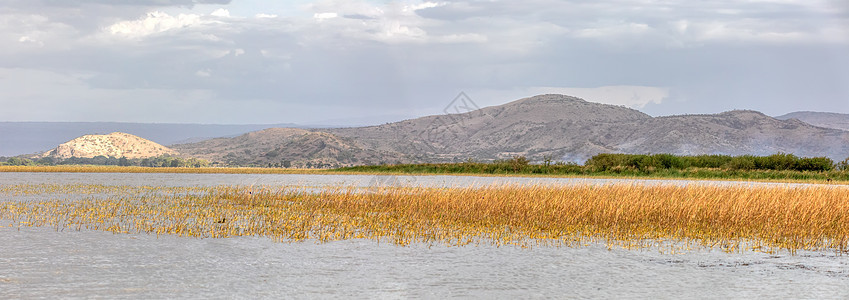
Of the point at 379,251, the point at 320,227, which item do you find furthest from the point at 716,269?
the point at 320,227

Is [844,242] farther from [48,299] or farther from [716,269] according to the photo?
[48,299]

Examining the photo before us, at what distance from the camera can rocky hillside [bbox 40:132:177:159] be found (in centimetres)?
17700

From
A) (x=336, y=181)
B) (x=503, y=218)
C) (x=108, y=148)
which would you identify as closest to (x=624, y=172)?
(x=336, y=181)

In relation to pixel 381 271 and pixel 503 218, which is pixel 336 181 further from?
pixel 381 271

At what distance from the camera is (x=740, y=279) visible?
15.2m

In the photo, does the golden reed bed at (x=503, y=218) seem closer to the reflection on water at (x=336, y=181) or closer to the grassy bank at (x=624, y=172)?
the reflection on water at (x=336, y=181)

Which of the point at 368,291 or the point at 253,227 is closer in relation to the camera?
the point at 368,291

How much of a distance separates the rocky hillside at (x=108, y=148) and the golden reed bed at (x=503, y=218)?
159838 mm

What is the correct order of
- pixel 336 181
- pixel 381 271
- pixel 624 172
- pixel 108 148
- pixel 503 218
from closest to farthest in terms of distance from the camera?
1. pixel 381 271
2. pixel 503 218
3. pixel 336 181
4. pixel 624 172
5. pixel 108 148

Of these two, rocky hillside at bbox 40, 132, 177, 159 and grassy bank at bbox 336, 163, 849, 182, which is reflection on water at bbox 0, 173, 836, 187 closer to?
grassy bank at bbox 336, 163, 849, 182

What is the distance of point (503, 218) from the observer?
78.4 feet

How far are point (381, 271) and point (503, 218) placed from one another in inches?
349

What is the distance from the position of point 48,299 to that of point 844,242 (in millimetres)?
18242

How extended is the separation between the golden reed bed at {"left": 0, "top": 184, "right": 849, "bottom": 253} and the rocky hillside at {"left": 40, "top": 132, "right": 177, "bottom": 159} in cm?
15984
